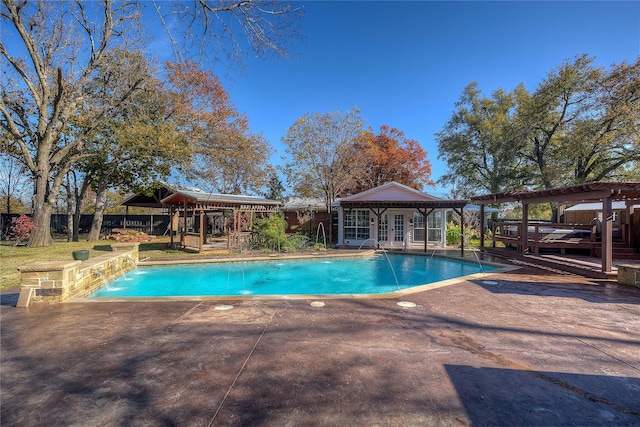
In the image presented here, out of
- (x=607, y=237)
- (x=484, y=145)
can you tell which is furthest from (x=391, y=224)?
(x=484, y=145)

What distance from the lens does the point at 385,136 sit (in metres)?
26.8

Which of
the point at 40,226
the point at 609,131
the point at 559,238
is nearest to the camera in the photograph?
the point at 559,238

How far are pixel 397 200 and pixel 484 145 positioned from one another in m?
13.4

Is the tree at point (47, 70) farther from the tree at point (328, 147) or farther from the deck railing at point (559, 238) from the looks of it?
the deck railing at point (559, 238)

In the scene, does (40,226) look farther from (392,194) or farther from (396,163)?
(396,163)

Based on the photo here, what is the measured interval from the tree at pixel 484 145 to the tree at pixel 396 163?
69.3 inches

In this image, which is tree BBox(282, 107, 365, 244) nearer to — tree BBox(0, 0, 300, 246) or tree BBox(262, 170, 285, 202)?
tree BBox(0, 0, 300, 246)

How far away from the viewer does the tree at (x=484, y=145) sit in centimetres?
2184

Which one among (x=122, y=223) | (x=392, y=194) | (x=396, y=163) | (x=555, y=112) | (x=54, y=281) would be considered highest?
(x=555, y=112)

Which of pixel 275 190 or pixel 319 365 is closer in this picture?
pixel 319 365

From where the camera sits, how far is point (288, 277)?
9773 millimetres

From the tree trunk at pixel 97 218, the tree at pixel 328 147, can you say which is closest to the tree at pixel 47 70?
the tree trunk at pixel 97 218

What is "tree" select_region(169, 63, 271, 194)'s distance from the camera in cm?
1920

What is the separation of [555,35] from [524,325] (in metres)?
10.8
